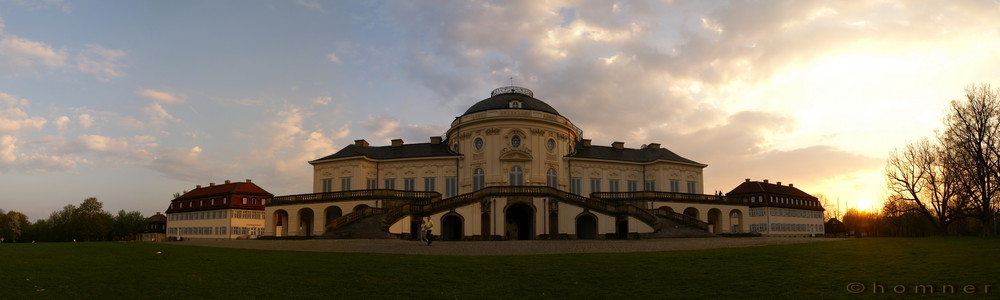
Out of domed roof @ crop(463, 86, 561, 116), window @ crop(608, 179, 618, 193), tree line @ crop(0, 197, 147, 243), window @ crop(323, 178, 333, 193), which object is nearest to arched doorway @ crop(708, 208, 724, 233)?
window @ crop(608, 179, 618, 193)

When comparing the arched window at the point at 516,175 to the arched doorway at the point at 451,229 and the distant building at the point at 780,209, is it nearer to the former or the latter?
the arched doorway at the point at 451,229

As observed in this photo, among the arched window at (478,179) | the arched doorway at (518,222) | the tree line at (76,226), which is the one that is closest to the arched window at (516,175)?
the arched window at (478,179)

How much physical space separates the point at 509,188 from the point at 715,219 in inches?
933

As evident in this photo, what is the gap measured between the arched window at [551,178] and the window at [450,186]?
27.4ft

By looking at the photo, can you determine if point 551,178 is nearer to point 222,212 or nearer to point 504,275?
point 504,275

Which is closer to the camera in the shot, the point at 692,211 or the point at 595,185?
the point at 692,211

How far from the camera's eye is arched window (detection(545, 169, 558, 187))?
56062mm

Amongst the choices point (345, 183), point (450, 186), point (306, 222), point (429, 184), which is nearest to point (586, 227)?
point (450, 186)

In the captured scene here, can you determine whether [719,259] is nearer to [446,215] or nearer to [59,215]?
[446,215]

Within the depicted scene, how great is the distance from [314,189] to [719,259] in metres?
46.5

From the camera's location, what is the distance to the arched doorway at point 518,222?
161ft

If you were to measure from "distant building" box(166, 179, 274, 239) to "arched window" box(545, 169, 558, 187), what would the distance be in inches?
1370

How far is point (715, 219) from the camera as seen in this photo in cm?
6000

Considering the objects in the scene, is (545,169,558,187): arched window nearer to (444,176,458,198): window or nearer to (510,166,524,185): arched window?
(510,166,524,185): arched window
